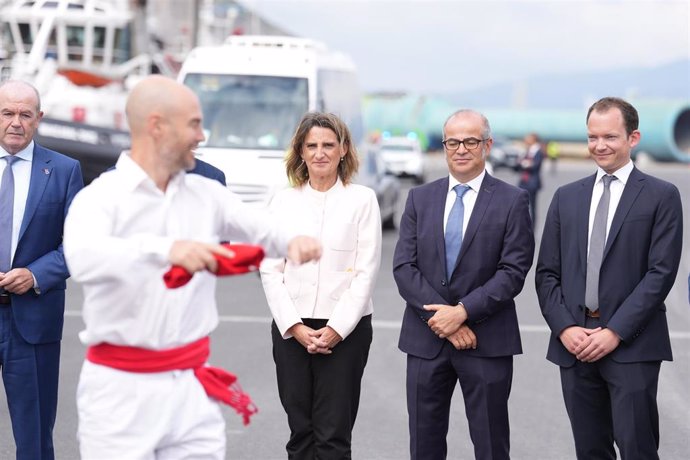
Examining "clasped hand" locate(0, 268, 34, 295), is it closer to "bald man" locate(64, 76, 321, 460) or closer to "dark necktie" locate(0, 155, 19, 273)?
"dark necktie" locate(0, 155, 19, 273)

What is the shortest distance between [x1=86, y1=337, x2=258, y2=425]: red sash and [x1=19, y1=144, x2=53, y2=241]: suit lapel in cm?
177

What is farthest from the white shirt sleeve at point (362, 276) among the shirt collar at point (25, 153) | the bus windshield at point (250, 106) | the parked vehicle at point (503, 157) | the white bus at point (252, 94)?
the parked vehicle at point (503, 157)

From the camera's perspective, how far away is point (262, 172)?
567 inches

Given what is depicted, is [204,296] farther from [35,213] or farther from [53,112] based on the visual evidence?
[53,112]

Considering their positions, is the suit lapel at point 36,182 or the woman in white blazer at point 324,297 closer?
the suit lapel at point 36,182

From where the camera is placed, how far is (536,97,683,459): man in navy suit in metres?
4.99

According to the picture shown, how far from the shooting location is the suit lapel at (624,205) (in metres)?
5.06

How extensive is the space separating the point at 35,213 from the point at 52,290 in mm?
403

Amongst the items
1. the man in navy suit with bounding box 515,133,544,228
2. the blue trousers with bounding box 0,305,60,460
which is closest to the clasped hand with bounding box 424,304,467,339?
the blue trousers with bounding box 0,305,60,460

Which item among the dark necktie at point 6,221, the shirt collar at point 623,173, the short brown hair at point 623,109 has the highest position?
the short brown hair at point 623,109

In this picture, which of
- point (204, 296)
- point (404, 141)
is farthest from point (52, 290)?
point (404, 141)

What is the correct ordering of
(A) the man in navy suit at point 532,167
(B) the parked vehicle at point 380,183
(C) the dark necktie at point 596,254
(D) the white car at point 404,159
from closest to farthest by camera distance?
(C) the dark necktie at point 596,254
(B) the parked vehicle at point 380,183
(A) the man in navy suit at point 532,167
(D) the white car at point 404,159

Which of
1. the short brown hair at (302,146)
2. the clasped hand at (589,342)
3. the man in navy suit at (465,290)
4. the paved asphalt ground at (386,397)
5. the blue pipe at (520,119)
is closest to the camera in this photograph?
the clasped hand at (589,342)

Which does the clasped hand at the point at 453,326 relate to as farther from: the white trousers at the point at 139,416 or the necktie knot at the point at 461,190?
the white trousers at the point at 139,416
